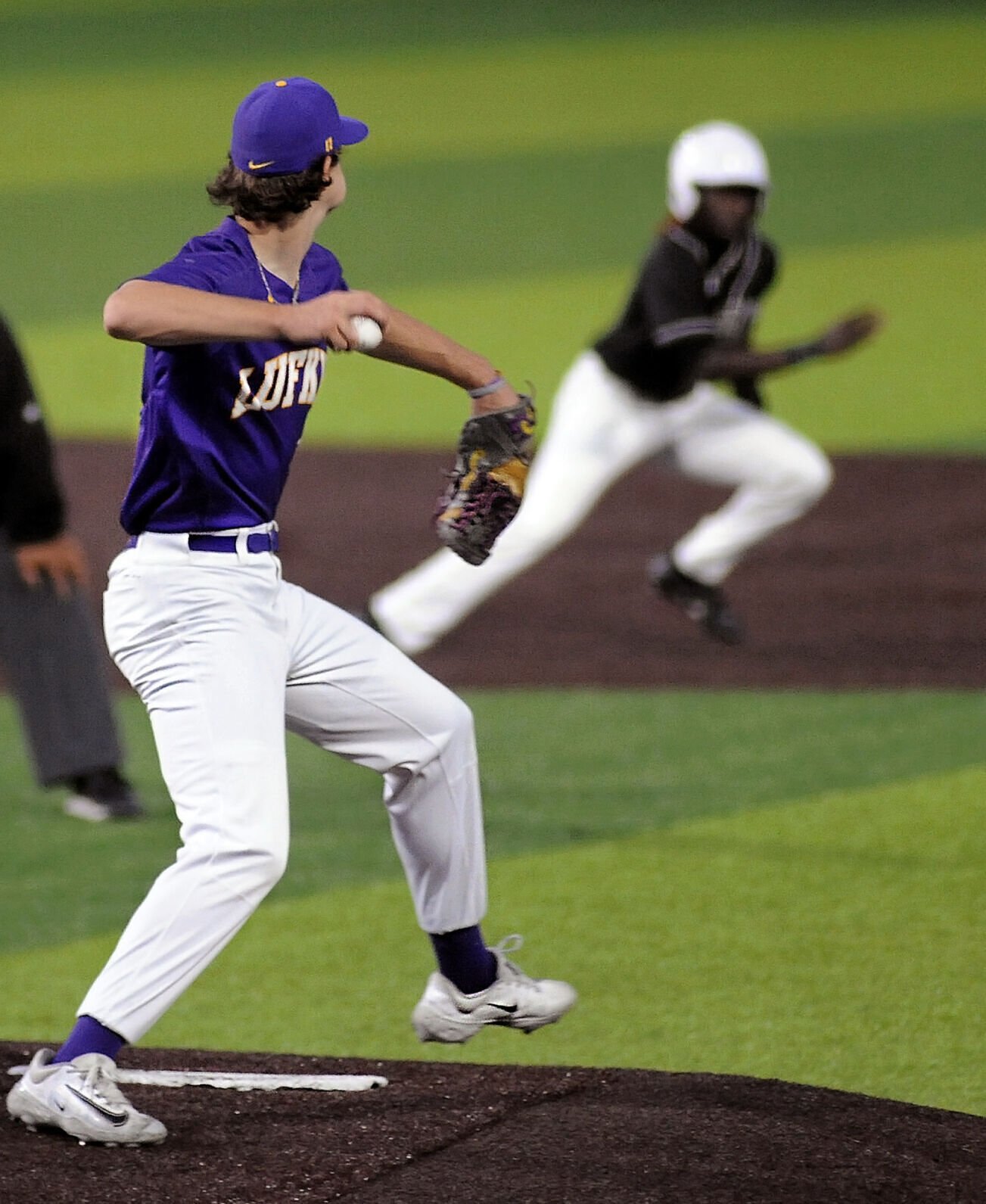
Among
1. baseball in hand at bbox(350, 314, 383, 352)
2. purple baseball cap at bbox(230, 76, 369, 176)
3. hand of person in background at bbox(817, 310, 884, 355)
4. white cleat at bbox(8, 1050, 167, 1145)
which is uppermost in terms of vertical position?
purple baseball cap at bbox(230, 76, 369, 176)

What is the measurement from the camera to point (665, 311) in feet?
31.0

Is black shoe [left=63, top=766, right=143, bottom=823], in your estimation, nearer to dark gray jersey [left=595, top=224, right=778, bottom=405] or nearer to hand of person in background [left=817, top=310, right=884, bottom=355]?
dark gray jersey [left=595, top=224, right=778, bottom=405]

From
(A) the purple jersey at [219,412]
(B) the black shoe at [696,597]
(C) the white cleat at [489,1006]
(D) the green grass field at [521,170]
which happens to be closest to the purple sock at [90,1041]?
(C) the white cleat at [489,1006]

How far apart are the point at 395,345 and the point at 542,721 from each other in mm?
4910

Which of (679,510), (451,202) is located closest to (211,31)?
(451,202)

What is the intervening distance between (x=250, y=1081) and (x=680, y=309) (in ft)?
17.4

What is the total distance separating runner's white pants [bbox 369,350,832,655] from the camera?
30.2 ft

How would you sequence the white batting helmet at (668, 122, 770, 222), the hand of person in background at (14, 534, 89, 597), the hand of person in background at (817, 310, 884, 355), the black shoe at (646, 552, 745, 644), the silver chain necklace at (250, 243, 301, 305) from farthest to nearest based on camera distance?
the black shoe at (646, 552, 745, 644) < the hand of person in background at (817, 310, 884, 355) < the white batting helmet at (668, 122, 770, 222) < the hand of person in background at (14, 534, 89, 597) < the silver chain necklace at (250, 243, 301, 305)

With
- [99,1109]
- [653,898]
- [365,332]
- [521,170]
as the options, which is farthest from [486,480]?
[521,170]

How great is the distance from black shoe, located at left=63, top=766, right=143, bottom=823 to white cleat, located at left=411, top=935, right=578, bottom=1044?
329cm

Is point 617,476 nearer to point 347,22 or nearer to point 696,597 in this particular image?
point 696,597

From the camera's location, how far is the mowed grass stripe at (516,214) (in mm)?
21031

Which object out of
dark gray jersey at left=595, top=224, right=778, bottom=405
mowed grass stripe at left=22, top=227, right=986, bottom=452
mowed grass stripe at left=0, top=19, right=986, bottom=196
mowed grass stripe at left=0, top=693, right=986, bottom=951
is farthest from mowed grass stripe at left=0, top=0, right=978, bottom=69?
mowed grass stripe at left=0, top=693, right=986, bottom=951

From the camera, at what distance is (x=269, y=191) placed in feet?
14.6
